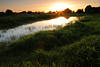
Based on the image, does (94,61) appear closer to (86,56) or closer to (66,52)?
(86,56)

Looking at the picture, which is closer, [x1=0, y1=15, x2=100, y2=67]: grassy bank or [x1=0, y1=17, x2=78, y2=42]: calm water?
[x1=0, y1=15, x2=100, y2=67]: grassy bank

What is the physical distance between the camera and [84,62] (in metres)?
4.89

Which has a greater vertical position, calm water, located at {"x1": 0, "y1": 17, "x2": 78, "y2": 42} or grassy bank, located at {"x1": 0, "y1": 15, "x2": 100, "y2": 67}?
calm water, located at {"x1": 0, "y1": 17, "x2": 78, "y2": 42}

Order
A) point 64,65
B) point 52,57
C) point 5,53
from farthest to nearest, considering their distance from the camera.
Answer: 1. point 5,53
2. point 52,57
3. point 64,65

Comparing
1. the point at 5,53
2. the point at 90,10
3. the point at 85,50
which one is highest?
the point at 90,10

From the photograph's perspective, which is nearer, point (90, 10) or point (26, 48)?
point (26, 48)

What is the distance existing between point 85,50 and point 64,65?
1811 mm

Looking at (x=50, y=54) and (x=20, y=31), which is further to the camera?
(x=20, y=31)

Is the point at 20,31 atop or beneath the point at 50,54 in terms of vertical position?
atop

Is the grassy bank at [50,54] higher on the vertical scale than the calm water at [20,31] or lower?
lower

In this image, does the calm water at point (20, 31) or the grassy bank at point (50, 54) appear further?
the calm water at point (20, 31)

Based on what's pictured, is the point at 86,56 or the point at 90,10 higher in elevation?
the point at 90,10

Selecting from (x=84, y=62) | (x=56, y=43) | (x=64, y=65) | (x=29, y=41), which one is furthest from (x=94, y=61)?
(x=29, y=41)

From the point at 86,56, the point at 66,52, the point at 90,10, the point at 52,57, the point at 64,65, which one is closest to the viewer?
the point at 64,65
